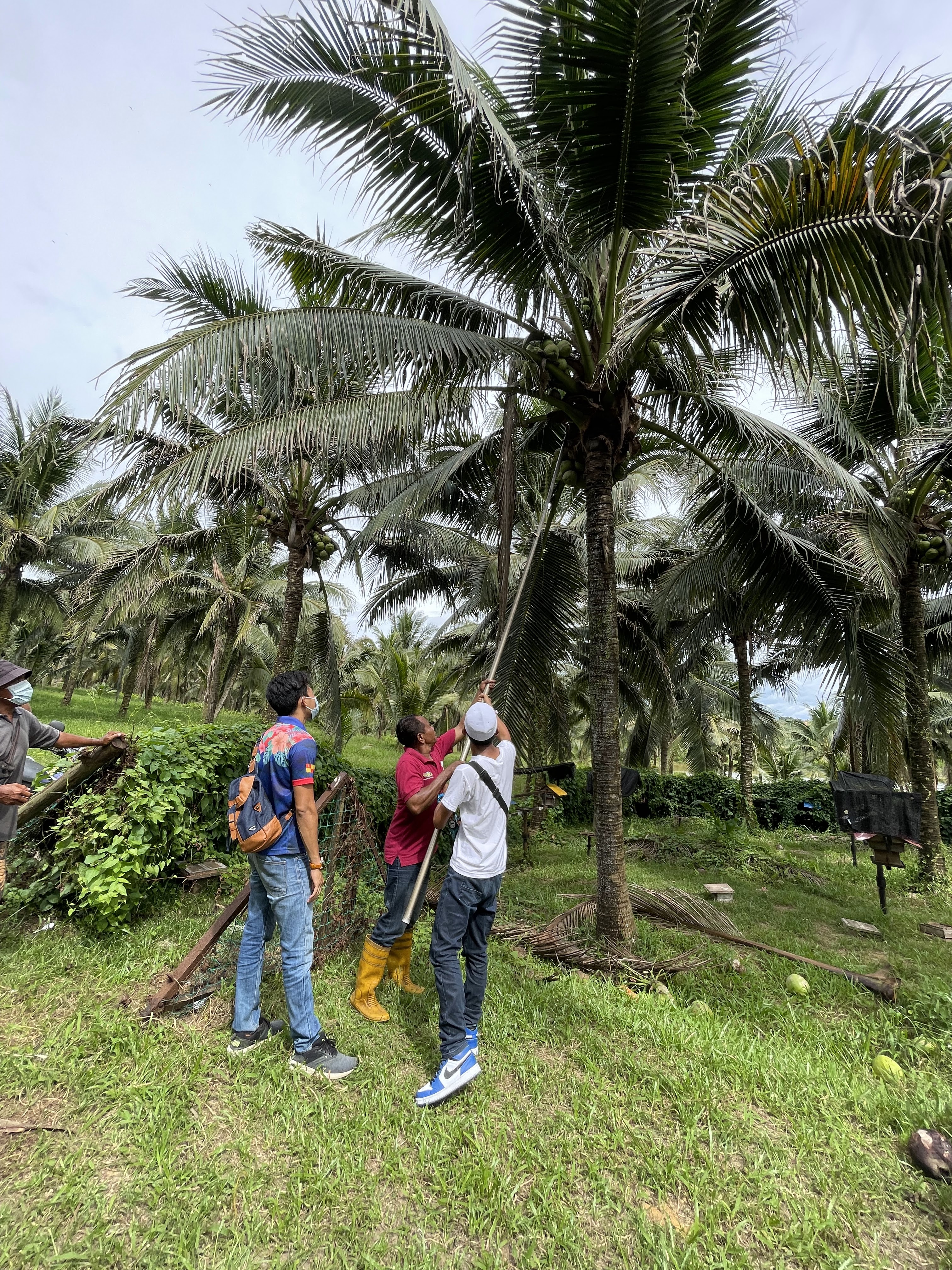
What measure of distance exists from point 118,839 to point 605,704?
151 inches

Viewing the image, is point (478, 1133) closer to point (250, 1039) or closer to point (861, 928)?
point (250, 1039)

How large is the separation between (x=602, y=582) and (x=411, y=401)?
2292mm

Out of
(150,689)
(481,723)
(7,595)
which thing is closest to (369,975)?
(481,723)

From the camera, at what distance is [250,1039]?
3.02 meters

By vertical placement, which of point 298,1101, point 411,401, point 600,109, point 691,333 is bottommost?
point 298,1101

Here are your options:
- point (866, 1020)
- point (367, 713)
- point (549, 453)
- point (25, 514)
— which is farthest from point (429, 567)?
point (367, 713)

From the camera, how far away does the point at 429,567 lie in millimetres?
12133

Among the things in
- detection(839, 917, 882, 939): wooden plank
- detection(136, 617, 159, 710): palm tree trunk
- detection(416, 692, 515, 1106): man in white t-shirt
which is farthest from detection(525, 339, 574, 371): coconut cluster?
detection(136, 617, 159, 710): palm tree trunk

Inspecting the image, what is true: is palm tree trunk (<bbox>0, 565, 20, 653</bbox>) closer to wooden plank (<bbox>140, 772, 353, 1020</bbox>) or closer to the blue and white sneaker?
wooden plank (<bbox>140, 772, 353, 1020</bbox>)

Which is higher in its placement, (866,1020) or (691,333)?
(691,333)

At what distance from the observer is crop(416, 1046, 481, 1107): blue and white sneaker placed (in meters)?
2.67

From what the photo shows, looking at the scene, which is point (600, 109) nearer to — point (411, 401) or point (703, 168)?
point (703, 168)

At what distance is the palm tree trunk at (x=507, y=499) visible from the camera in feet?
13.9

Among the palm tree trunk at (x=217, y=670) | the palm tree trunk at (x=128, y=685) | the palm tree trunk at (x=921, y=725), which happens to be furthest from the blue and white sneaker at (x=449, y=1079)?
the palm tree trunk at (x=128, y=685)
